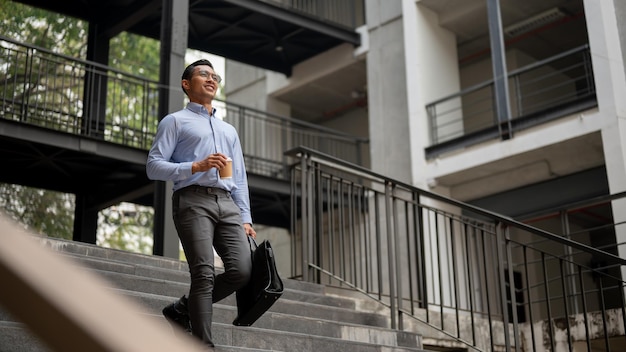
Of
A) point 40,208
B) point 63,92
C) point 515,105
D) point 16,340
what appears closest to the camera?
point 16,340

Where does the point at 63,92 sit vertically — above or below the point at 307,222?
above

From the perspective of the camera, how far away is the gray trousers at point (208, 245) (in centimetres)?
438

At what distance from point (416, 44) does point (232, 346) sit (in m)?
10.8

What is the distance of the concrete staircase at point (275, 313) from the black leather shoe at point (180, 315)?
0.67 feet

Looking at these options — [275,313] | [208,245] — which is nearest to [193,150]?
[208,245]

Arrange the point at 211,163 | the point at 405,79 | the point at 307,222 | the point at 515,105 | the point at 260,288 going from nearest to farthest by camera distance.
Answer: the point at 211,163 < the point at 260,288 < the point at 307,222 < the point at 405,79 < the point at 515,105

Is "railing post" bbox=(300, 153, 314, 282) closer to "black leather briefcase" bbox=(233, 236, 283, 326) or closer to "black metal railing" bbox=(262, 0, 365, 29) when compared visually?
"black leather briefcase" bbox=(233, 236, 283, 326)

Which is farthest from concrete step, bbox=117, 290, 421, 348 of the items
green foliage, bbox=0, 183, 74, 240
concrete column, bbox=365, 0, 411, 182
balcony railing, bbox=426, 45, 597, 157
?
green foliage, bbox=0, 183, 74, 240

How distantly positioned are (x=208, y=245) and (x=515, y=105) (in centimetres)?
1247

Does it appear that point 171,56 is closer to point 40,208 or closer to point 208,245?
point 40,208

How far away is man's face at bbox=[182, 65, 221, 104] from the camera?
4.79 m

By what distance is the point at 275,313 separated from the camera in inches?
248

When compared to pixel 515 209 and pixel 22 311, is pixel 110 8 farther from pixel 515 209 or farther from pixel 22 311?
pixel 22 311

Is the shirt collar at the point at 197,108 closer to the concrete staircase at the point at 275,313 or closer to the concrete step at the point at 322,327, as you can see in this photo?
the concrete staircase at the point at 275,313
